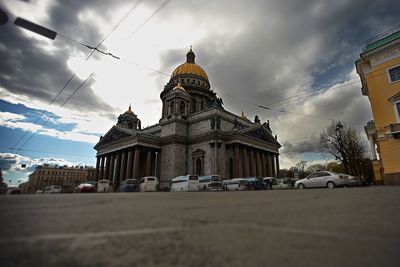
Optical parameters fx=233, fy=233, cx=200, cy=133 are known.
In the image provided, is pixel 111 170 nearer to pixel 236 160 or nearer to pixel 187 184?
pixel 187 184

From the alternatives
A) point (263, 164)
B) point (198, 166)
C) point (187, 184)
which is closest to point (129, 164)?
point (198, 166)

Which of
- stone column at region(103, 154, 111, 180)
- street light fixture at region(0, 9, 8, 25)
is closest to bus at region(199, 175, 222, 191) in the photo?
street light fixture at region(0, 9, 8, 25)

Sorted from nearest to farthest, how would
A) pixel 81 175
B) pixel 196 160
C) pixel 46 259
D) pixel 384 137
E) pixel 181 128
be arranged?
pixel 46 259, pixel 384 137, pixel 196 160, pixel 181 128, pixel 81 175

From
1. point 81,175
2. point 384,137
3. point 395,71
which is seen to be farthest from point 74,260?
point 81,175

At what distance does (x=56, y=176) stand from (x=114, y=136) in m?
50.2

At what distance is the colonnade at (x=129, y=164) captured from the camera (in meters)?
36.1

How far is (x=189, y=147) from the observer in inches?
1486

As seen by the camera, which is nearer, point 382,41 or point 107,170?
point 382,41

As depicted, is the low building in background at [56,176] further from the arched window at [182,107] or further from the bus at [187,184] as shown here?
the bus at [187,184]

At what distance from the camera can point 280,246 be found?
4.27 feet

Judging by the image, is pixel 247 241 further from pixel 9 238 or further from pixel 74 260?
pixel 9 238

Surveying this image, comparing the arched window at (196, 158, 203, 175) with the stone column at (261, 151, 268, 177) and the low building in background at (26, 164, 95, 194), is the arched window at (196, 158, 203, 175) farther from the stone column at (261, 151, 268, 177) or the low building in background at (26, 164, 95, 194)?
the low building in background at (26, 164, 95, 194)

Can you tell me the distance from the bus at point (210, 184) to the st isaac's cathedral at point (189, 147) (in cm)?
586

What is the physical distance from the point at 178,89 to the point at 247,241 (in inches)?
1611
